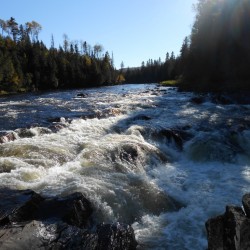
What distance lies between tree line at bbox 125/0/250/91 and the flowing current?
25.4 meters

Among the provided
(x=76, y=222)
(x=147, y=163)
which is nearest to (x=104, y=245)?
(x=76, y=222)

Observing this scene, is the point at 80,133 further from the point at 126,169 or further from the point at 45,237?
the point at 45,237

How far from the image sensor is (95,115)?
21.5 m

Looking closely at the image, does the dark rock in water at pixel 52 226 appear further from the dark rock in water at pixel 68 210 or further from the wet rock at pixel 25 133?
the wet rock at pixel 25 133

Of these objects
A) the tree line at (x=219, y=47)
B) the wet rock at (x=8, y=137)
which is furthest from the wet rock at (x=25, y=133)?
the tree line at (x=219, y=47)

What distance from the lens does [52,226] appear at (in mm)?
6609

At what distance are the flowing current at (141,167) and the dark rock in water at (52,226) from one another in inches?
34.1

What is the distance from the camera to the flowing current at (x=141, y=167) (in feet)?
28.5

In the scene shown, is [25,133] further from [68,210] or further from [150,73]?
[150,73]

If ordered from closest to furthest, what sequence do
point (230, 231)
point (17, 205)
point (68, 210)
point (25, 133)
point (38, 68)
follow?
point (230, 231) < point (17, 205) < point (68, 210) < point (25, 133) < point (38, 68)

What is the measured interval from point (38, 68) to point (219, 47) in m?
47.1

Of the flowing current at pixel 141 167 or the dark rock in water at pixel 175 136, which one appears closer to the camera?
the flowing current at pixel 141 167

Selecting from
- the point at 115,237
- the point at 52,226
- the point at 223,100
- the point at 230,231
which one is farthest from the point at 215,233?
the point at 223,100

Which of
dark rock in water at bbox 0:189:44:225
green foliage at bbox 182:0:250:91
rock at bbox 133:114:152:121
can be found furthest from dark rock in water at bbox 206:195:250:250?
green foliage at bbox 182:0:250:91
